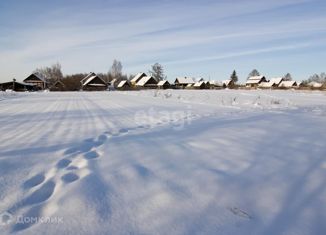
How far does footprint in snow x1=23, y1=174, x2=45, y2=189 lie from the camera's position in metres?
2.60

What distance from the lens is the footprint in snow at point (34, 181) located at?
102 inches

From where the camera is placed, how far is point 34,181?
2715 millimetres

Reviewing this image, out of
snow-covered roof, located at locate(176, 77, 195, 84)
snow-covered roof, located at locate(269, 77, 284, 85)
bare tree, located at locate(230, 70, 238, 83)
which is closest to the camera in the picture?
snow-covered roof, located at locate(269, 77, 284, 85)

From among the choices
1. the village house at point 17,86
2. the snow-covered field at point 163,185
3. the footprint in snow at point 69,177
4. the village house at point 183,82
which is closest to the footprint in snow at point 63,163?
the snow-covered field at point 163,185

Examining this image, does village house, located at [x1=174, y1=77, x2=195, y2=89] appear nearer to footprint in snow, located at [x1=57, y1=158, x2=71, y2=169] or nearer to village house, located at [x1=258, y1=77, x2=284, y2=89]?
village house, located at [x1=258, y1=77, x2=284, y2=89]

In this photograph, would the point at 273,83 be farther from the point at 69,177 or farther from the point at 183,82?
the point at 69,177

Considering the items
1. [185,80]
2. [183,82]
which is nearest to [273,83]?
[185,80]

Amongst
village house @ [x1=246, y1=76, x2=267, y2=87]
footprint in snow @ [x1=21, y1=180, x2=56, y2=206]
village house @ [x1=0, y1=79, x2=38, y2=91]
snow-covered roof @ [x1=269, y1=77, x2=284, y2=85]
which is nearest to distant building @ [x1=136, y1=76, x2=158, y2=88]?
village house @ [x1=0, y1=79, x2=38, y2=91]

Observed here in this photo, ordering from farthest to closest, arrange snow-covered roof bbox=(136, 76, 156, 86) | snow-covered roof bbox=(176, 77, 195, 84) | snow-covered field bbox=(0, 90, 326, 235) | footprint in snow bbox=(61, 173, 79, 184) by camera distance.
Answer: snow-covered roof bbox=(176, 77, 195, 84) < snow-covered roof bbox=(136, 76, 156, 86) < footprint in snow bbox=(61, 173, 79, 184) < snow-covered field bbox=(0, 90, 326, 235)

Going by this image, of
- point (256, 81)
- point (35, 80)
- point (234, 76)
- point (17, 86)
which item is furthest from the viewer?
point (234, 76)

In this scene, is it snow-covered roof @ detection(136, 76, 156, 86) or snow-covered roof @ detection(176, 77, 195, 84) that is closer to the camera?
snow-covered roof @ detection(136, 76, 156, 86)

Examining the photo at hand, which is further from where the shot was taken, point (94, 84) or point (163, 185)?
point (94, 84)

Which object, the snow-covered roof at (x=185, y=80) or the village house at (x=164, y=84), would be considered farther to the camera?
the snow-covered roof at (x=185, y=80)

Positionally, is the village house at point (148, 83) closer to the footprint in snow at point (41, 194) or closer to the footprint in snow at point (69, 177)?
the footprint in snow at point (69, 177)
